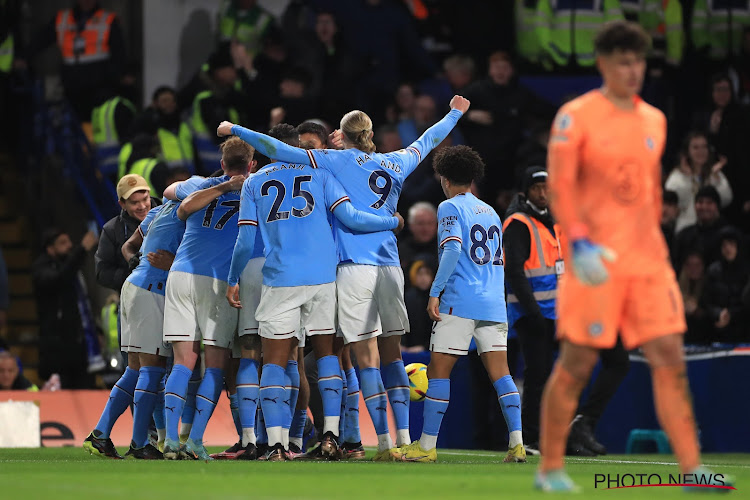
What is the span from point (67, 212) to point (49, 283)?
2.62m

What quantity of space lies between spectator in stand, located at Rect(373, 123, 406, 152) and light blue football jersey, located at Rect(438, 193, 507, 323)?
6615mm

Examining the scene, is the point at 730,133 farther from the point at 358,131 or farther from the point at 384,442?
the point at 384,442

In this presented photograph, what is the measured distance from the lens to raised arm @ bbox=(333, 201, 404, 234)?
381 inches

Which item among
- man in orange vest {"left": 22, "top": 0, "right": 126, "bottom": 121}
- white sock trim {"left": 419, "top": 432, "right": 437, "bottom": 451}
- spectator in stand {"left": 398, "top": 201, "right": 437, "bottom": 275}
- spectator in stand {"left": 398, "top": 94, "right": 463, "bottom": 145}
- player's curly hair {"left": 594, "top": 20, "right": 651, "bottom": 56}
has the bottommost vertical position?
white sock trim {"left": 419, "top": 432, "right": 437, "bottom": 451}

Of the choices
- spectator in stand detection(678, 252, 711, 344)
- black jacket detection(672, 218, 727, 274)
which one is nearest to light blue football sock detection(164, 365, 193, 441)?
spectator in stand detection(678, 252, 711, 344)

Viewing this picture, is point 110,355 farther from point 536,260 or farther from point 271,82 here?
point 536,260

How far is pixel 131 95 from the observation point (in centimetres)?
1850

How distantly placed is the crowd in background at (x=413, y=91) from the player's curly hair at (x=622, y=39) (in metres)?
8.13

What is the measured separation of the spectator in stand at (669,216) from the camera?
1546cm

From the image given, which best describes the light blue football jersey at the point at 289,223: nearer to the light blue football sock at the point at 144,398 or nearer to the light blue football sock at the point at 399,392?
the light blue football sock at the point at 399,392

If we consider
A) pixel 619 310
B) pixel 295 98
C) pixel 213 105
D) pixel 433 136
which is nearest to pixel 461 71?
pixel 295 98

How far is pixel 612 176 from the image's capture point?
6.65 m

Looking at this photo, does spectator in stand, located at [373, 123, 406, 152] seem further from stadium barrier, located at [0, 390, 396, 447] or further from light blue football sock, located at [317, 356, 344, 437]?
light blue football sock, located at [317, 356, 344, 437]

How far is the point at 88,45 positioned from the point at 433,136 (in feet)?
30.4
